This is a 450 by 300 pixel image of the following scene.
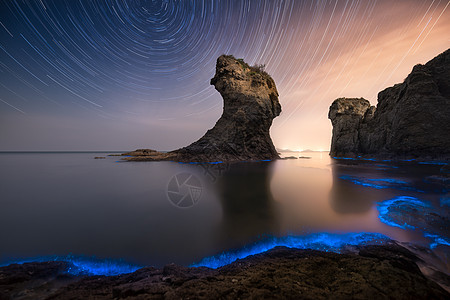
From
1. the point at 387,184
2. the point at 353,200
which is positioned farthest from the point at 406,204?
the point at 387,184

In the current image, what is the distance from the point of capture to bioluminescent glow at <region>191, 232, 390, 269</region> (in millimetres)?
2439

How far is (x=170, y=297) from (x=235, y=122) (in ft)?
71.5

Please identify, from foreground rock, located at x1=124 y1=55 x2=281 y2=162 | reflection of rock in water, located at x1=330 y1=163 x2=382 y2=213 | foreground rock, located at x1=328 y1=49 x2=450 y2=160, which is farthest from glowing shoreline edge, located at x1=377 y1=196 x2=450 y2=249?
foreground rock, located at x1=328 y1=49 x2=450 y2=160

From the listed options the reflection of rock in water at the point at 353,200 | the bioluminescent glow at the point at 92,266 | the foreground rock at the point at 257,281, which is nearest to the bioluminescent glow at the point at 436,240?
the foreground rock at the point at 257,281

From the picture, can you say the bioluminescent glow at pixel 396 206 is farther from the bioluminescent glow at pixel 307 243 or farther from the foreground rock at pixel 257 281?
the foreground rock at pixel 257 281

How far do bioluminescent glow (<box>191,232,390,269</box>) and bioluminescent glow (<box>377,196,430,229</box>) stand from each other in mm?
909

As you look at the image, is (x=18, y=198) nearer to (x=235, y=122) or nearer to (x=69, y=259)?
(x=69, y=259)

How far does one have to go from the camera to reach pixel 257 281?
1569 millimetres

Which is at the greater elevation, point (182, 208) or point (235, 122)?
point (235, 122)

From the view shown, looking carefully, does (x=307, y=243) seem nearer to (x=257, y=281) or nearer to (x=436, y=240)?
(x=257, y=281)

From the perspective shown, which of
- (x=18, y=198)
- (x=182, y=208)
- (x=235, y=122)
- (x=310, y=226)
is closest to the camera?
(x=310, y=226)

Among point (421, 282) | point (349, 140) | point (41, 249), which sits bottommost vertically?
point (41, 249)

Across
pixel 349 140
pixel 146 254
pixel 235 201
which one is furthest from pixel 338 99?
pixel 146 254

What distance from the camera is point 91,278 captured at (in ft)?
6.32
